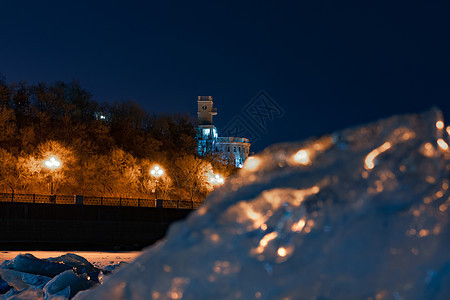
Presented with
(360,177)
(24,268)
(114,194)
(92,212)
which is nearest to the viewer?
(360,177)

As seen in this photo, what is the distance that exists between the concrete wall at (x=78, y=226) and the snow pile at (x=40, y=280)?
20.1 metres

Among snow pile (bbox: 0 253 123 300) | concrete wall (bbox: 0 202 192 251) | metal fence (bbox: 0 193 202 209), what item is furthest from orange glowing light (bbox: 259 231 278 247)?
metal fence (bbox: 0 193 202 209)

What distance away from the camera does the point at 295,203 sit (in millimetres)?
1439

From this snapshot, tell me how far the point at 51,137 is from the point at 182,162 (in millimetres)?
11395

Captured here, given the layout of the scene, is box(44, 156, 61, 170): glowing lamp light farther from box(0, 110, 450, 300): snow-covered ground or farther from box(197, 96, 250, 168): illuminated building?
box(197, 96, 250, 168): illuminated building

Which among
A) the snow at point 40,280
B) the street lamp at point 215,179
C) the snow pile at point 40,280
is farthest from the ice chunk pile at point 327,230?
the street lamp at point 215,179

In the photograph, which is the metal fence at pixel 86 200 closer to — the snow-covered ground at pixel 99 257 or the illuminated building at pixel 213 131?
the snow-covered ground at pixel 99 257

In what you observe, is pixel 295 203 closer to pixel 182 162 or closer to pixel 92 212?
pixel 92 212

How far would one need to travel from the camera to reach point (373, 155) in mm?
1450

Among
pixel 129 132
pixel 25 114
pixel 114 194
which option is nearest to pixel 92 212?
pixel 114 194

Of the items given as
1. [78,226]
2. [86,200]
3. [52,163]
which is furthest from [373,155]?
[52,163]

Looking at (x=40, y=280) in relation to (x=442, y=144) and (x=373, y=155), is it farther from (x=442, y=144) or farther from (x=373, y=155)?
(x=442, y=144)

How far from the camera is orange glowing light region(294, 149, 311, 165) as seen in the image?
4.93 feet

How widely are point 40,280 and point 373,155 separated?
3178mm
